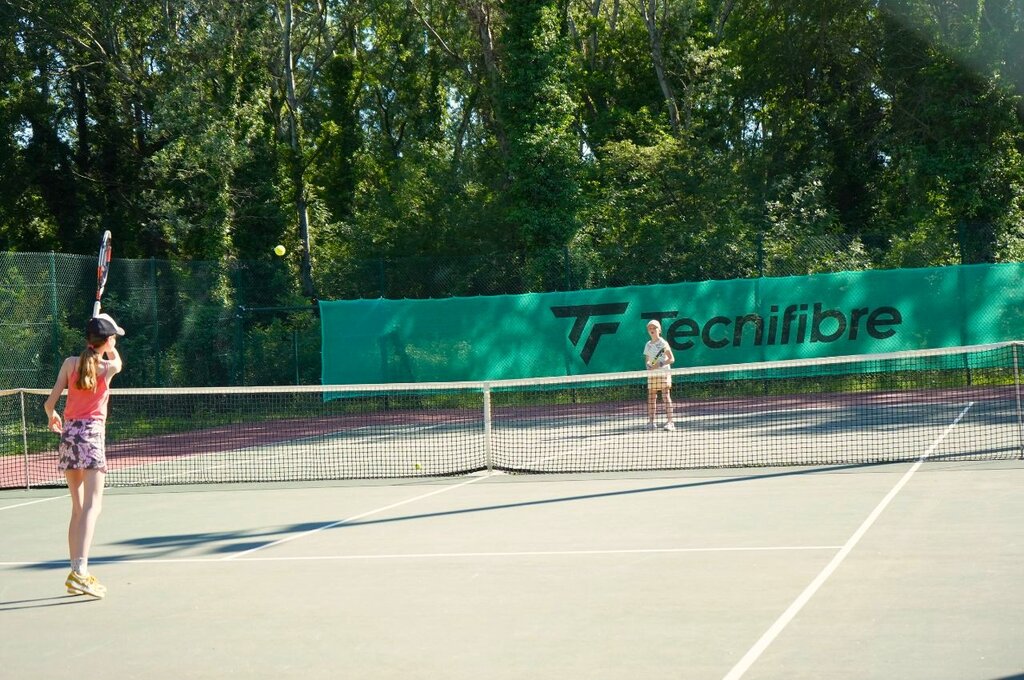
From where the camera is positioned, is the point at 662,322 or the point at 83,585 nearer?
the point at 83,585

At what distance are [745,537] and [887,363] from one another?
1325 cm

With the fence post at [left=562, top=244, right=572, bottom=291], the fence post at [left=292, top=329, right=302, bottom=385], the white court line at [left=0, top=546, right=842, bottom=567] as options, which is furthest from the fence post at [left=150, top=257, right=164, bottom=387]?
the white court line at [left=0, top=546, right=842, bottom=567]

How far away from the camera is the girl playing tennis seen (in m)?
6.66

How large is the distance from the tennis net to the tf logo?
0.72m

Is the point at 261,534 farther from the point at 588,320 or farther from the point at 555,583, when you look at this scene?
the point at 588,320

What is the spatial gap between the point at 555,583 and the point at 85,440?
109 inches

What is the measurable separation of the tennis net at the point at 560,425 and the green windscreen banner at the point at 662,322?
464mm

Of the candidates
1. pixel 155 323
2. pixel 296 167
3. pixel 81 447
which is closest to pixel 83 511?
pixel 81 447

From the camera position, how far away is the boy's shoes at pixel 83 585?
6621 mm

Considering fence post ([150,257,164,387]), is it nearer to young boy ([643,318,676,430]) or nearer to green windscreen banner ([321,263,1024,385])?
green windscreen banner ([321,263,1024,385])

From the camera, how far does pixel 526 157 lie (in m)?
26.0

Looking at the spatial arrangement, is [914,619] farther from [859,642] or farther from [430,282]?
[430,282]

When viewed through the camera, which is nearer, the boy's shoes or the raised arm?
the boy's shoes

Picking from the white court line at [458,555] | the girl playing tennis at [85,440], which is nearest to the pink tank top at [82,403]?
the girl playing tennis at [85,440]
